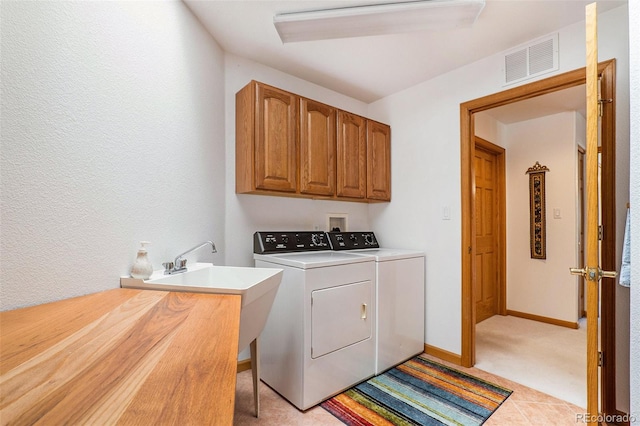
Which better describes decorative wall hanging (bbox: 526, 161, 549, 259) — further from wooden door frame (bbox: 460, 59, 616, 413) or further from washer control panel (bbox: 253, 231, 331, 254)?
washer control panel (bbox: 253, 231, 331, 254)

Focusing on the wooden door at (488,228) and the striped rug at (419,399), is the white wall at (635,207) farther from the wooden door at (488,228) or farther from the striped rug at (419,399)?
the wooden door at (488,228)

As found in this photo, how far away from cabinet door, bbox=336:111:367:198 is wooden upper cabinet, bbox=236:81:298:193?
1.58 feet

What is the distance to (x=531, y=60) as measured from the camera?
7.04 feet

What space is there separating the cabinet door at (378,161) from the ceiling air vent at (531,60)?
43.6 inches

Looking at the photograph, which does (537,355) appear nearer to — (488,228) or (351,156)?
Answer: (488,228)

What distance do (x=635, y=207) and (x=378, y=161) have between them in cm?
208

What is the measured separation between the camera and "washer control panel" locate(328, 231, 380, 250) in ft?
9.06

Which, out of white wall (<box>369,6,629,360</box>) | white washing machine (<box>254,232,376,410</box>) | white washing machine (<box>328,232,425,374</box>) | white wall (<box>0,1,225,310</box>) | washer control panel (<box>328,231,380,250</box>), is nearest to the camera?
white wall (<box>0,1,225,310</box>)

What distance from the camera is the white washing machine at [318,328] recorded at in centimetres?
185

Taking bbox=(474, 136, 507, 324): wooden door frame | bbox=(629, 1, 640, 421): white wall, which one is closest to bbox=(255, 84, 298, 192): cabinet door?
bbox=(629, 1, 640, 421): white wall

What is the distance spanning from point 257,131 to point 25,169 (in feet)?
4.52

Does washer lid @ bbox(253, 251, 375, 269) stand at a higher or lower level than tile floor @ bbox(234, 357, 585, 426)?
higher

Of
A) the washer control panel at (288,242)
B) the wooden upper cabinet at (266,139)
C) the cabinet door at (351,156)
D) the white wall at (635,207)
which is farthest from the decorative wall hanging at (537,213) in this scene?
the wooden upper cabinet at (266,139)

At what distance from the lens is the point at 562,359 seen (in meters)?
2.52
